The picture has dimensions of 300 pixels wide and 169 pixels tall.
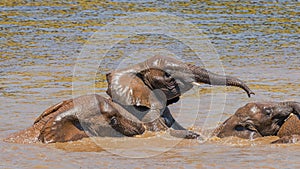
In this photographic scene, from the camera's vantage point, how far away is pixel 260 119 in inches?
424

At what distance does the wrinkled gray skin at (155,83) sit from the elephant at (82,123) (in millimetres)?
173

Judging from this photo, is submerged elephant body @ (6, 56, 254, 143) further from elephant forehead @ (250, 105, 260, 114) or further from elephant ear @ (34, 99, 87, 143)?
elephant forehead @ (250, 105, 260, 114)

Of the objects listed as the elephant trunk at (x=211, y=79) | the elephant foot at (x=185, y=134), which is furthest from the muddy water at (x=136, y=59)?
the elephant trunk at (x=211, y=79)

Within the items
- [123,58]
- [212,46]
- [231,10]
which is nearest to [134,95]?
[123,58]

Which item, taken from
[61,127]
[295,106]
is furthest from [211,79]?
[61,127]

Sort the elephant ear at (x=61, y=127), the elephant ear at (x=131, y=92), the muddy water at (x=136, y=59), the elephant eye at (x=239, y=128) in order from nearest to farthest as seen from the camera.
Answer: the muddy water at (x=136, y=59) < the elephant ear at (x=61, y=127) < the elephant ear at (x=131, y=92) < the elephant eye at (x=239, y=128)

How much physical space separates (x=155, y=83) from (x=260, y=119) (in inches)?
60.0

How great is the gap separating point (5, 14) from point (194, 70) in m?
15.5

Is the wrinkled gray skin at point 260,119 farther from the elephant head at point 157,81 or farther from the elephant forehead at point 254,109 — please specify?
the elephant head at point 157,81

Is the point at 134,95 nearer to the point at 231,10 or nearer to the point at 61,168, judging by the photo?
the point at 61,168

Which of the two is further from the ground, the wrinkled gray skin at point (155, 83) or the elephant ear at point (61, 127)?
the wrinkled gray skin at point (155, 83)

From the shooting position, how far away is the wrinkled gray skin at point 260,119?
10.8 meters

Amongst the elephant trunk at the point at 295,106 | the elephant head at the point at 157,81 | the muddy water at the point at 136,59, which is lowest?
the muddy water at the point at 136,59

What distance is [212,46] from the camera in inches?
764
